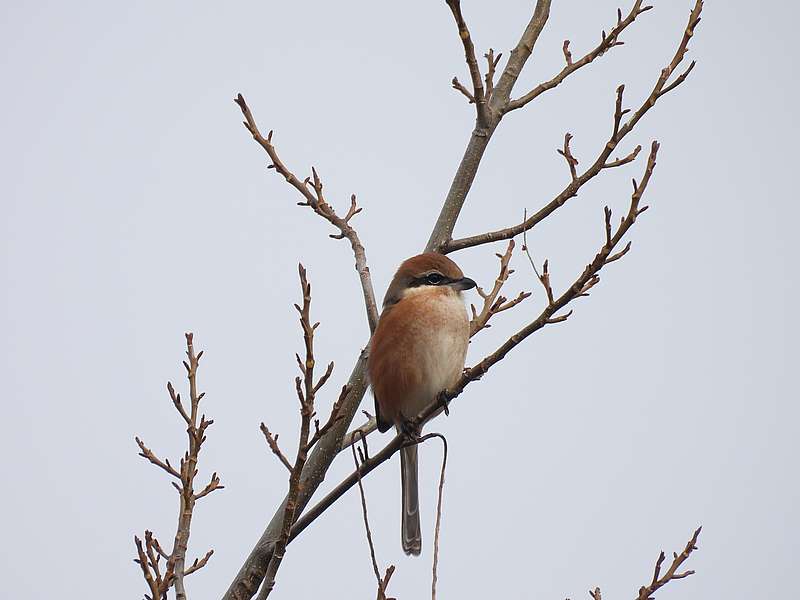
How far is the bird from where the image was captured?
4.34 meters

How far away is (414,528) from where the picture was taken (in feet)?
14.6

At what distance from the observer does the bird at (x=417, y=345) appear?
434 cm

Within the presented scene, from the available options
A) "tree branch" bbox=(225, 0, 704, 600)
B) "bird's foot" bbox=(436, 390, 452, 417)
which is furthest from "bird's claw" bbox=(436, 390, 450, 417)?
"tree branch" bbox=(225, 0, 704, 600)

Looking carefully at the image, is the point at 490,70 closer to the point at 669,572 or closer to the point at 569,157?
the point at 569,157

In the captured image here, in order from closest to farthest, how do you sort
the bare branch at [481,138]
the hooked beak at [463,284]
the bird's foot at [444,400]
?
the bird's foot at [444,400]
the bare branch at [481,138]
the hooked beak at [463,284]

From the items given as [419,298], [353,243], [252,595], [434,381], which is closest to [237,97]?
→ [353,243]

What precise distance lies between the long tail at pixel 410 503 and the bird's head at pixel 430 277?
2.69ft

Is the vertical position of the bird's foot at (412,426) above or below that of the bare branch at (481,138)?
below

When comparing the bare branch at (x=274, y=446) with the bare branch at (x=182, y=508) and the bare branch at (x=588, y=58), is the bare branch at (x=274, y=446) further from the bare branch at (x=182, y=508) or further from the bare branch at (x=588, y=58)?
the bare branch at (x=588, y=58)

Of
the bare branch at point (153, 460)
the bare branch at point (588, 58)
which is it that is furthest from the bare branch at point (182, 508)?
the bare branch at point (588, 58)

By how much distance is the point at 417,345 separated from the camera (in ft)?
14.3

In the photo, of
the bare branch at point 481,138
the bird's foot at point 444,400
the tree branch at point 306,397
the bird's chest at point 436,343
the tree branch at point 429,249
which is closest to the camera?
the tree branch at point 306,397

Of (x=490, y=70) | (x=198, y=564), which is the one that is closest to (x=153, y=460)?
(x=198, y=564)

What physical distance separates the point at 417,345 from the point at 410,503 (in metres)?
0.81
